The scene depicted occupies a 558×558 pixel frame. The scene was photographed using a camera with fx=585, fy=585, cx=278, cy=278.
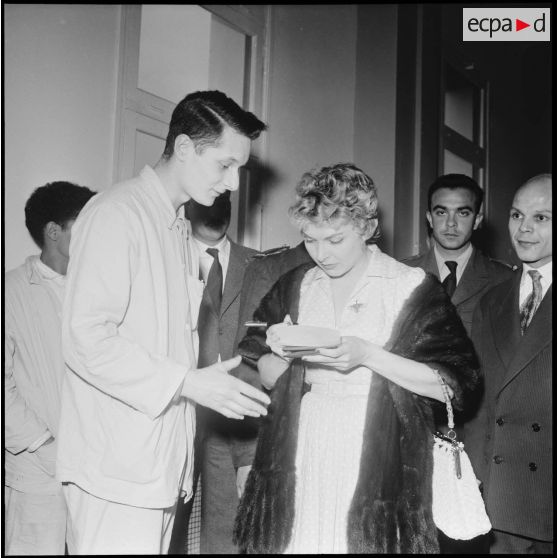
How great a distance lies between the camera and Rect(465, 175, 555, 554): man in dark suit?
6.72 ft

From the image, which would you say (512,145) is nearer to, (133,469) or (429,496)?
(429,496)

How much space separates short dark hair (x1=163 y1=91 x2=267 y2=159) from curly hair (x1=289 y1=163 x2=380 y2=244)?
312 millimetres

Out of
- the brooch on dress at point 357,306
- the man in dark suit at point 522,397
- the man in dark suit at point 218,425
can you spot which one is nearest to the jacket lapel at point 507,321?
the man in dark suit at point 522,397

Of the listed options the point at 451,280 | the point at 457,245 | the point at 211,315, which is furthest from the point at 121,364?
the point at 457,245

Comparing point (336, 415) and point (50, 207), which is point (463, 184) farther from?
point (50, 207)

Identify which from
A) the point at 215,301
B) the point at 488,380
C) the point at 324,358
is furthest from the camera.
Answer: the point at 215,301

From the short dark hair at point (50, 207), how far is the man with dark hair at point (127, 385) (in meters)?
0.80

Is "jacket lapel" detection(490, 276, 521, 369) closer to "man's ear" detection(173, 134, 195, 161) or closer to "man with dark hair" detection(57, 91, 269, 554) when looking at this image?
"man with dark hair" detection(57, 91, 269, 554)

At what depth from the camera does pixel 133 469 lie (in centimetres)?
149

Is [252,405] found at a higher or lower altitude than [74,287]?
lower

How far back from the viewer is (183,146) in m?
1.77

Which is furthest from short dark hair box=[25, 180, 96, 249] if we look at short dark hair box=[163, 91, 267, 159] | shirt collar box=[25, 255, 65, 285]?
short dark hair box=[163, 91, 267, 159]

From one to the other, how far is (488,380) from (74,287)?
160cm

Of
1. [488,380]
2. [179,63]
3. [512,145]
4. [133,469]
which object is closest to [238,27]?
[179,63]
